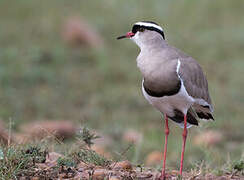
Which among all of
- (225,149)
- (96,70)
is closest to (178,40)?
(96,70)

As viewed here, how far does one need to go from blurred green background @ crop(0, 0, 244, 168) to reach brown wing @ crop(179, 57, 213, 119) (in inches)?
11.4

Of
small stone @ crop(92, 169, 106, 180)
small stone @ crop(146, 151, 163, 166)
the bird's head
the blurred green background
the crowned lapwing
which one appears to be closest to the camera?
small stone @ crop(92, 169, 106, 180)

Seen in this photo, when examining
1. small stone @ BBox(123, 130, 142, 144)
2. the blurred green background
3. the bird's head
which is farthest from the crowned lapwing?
small stone @ BBox(123, 130, 142, 144)

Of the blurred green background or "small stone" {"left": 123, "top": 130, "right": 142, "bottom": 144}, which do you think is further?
the blurred green background

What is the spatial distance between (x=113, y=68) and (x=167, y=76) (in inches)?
275

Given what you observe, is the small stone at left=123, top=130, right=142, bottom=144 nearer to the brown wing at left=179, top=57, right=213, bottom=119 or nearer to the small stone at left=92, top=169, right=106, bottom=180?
the brown wing at left=179, top=57, right=213, bottom=119

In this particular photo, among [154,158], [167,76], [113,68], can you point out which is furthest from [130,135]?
[167,76]

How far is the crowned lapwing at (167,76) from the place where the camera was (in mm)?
4129

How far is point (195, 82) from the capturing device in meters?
4.35

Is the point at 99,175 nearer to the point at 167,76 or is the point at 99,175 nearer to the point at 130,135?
the point at 167,76

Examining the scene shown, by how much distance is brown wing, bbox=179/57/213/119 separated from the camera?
4209 mm

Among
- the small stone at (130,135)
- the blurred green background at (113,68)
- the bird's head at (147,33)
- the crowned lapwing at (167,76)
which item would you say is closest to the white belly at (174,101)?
the crowned lapwing at (167,76)

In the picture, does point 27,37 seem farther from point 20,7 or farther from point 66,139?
point 66,139

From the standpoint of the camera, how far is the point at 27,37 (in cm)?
1266
